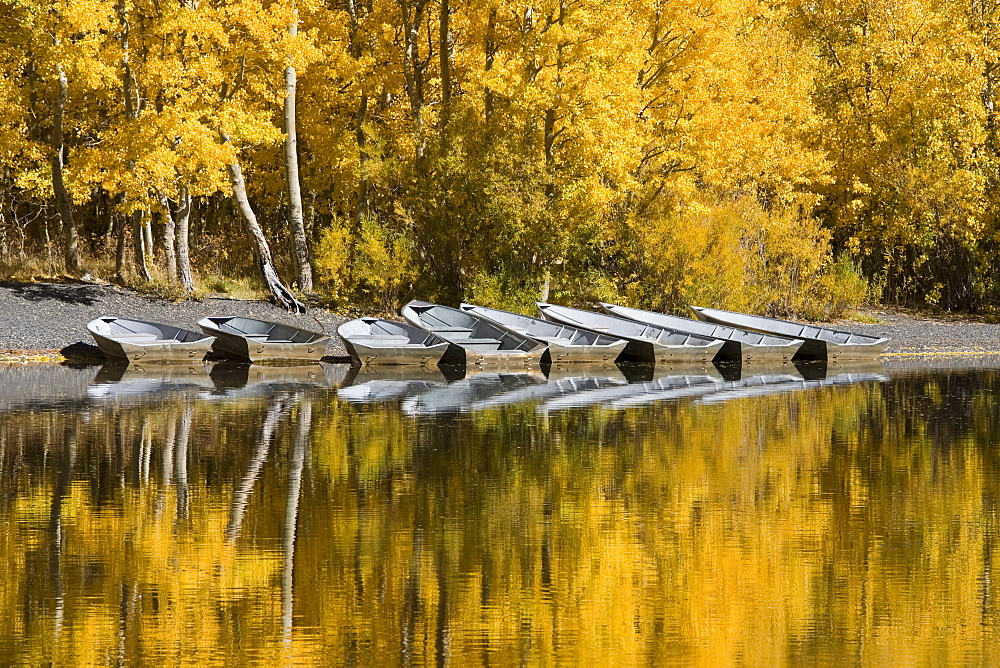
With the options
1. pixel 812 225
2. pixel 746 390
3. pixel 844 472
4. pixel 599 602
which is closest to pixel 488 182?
pixel 812 225

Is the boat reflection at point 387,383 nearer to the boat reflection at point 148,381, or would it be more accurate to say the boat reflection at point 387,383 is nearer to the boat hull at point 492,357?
the boat hull at point 492,357

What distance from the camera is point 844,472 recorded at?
41.7 ft

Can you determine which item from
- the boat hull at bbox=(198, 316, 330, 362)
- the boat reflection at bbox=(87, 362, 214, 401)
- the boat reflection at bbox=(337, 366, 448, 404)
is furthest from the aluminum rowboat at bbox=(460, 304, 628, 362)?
the boat reflection at bbox=(87, 362, 214, 401)

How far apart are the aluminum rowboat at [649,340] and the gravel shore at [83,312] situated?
5.24 metres

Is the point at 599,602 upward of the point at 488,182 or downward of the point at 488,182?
downward

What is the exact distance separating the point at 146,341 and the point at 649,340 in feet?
33.9

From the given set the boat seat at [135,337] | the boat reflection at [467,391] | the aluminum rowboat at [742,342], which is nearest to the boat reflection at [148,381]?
the boat seat at [135,337]

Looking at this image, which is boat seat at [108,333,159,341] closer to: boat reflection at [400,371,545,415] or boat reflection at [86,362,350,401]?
boat reflection at [86,362,350,401]

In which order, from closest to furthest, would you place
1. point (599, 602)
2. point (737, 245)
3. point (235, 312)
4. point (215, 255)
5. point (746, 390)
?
point (599, 602)
point (746, 390)
point (235, 312)
point (737, 245)
point (215, 255)

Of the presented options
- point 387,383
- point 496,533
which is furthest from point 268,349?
point 496,533

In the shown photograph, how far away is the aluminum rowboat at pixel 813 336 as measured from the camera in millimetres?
28219

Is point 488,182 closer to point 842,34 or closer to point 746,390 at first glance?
point 746,390

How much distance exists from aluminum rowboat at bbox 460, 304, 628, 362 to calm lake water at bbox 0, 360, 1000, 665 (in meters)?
8.24

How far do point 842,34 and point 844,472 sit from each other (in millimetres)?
31634
